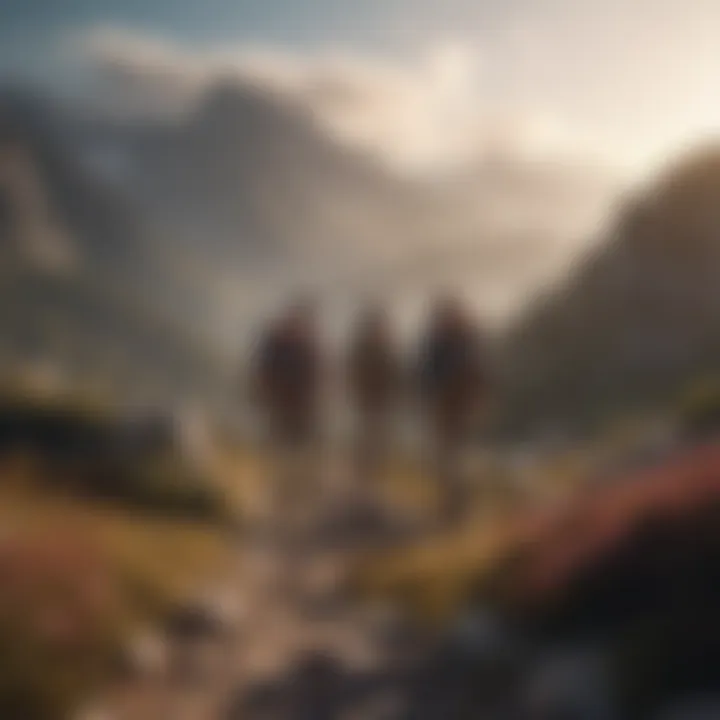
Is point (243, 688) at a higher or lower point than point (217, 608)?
lower

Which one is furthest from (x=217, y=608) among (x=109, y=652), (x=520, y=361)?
(x=520, y=361)

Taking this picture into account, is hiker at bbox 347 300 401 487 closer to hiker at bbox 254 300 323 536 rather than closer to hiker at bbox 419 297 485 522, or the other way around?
hiker at bbox 254 300 323 536

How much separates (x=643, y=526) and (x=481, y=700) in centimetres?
516

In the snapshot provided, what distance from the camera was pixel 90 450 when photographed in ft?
171

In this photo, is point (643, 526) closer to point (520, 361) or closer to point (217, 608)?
point (217, 608)

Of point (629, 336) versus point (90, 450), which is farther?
point (629, 336)

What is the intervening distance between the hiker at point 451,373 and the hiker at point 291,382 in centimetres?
978

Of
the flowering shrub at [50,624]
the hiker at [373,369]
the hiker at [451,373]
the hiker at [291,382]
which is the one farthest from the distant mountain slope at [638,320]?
the flowering shrub at [50,624]

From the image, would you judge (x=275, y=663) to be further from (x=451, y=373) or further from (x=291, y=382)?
(x=291, y=382)

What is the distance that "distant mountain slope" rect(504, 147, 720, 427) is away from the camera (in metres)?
112

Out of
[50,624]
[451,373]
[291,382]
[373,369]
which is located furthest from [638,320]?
[50,624]

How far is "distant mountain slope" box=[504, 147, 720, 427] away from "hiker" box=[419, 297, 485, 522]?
3661cm

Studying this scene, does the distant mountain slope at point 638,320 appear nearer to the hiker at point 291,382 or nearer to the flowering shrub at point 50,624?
the hiker at point 291,382

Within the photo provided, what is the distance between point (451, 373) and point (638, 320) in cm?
9691
